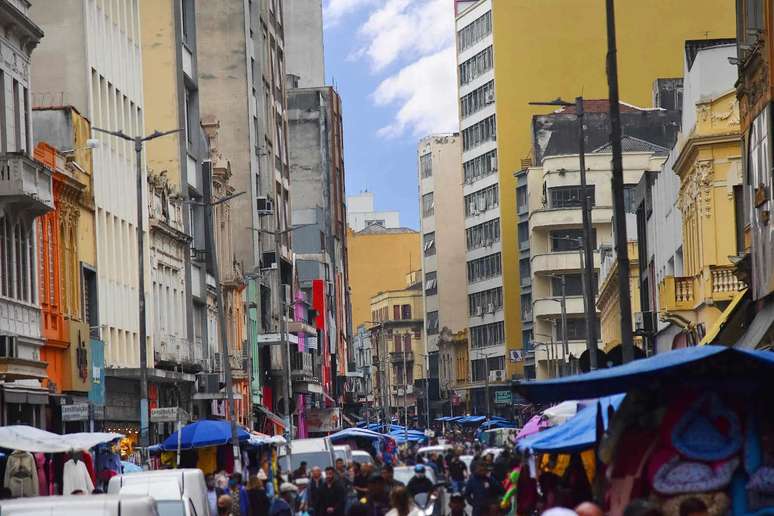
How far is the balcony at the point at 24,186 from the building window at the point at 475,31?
95004 millimetres

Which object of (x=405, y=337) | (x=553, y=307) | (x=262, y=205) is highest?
(x=262, y=205)

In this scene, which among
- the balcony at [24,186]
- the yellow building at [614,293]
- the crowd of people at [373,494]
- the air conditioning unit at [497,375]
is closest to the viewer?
the crowd of people at [373,494]

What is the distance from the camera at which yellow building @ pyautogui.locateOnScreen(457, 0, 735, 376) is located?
12531cm

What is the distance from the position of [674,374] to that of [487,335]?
132 m

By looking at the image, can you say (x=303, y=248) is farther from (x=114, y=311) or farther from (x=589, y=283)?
(x=589, y=283)

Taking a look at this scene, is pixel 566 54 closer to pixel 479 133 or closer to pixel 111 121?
pixel 479 133

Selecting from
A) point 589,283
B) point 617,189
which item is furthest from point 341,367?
point 617,189

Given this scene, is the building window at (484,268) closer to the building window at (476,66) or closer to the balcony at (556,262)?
the building window at (476,66)

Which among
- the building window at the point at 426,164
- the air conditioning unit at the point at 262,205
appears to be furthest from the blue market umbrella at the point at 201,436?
the building window at the point at 426,164

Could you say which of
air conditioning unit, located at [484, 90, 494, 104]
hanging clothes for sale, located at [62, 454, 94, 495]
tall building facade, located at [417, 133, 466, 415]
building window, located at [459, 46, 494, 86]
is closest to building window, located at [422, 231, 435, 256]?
tall building facade, located at [417, 133, 466, 415]

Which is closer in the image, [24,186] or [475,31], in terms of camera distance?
[24,186]

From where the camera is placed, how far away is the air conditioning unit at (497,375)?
142 metres

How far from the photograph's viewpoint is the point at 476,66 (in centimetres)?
13925

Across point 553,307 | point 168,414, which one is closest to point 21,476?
point 168,414
